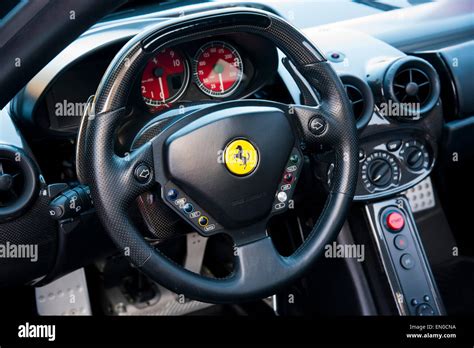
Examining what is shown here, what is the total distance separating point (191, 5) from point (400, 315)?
1105mm

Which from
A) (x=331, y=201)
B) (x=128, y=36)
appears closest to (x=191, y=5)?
(x=128, y=36)

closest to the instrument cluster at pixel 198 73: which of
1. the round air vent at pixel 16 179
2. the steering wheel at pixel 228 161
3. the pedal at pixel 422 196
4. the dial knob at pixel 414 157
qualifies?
the steering wheel at pixel 228 161

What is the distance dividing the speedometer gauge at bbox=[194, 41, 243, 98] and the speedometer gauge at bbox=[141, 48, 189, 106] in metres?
0.04

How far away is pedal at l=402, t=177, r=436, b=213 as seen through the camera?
2.77m

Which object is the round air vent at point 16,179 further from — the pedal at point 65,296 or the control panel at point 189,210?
Answer: the pedal at point 65,296

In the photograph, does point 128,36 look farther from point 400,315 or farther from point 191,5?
point 400,315

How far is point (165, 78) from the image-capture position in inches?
71.2

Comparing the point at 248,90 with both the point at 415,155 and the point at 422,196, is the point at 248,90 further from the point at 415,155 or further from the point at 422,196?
the point at 422,196

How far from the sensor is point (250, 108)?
5.33 ft

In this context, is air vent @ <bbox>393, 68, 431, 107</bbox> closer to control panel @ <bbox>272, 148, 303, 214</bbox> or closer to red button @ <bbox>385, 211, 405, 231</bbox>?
red button @ <bbox>385, 211, 405, 231</bbox>

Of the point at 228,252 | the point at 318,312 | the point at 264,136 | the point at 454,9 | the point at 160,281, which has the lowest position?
the point at 318,312

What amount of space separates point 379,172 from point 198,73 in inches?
24.2

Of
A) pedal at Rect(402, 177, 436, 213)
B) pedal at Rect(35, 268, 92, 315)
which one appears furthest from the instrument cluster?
pedal at Rect(402, 177, 436, 213)

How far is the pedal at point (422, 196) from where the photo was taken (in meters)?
2.77
